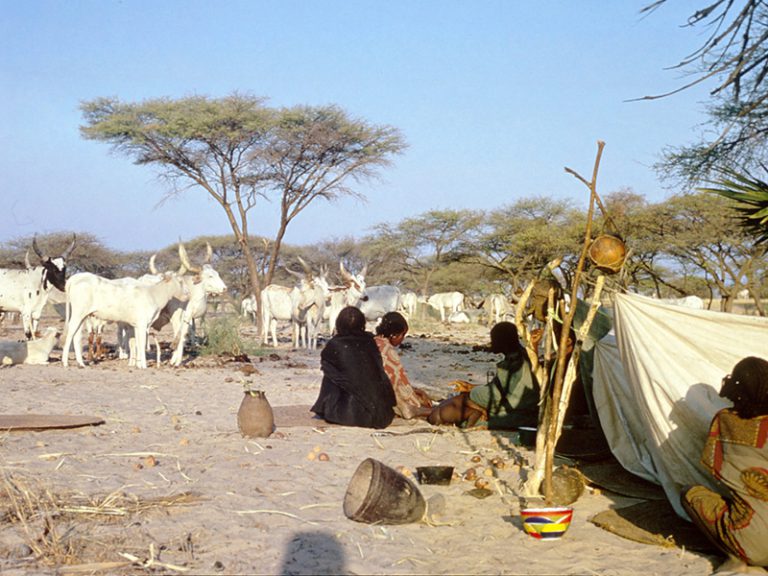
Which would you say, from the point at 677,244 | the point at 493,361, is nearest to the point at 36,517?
the point at 493,361

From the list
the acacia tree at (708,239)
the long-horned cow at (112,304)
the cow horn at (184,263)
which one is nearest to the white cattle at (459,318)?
the acacia tree at (708,239)

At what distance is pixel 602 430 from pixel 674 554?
1727 mm

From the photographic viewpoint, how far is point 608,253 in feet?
14.9

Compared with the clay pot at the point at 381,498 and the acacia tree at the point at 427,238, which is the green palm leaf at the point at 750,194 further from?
the acacia tree at the point at 427,238

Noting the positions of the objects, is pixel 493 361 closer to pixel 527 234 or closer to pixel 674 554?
pixel 674 554

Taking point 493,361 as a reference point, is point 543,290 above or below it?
above

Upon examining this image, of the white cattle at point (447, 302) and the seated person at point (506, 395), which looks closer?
the seated person at point (506, 395)

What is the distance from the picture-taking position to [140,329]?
12.9m

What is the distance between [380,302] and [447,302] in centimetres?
1008

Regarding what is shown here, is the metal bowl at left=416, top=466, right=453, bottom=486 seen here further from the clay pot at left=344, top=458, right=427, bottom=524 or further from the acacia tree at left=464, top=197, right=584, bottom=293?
the acacia tree at left=464, top=197, right=584, bottom=293

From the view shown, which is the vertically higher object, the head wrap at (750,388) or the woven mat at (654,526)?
the head wrap at (750,388)

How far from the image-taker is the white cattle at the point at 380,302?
93.8 feet

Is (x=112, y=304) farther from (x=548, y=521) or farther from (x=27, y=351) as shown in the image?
(x=548, y=521)

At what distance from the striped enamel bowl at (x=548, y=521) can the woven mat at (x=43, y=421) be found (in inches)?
→ 184
